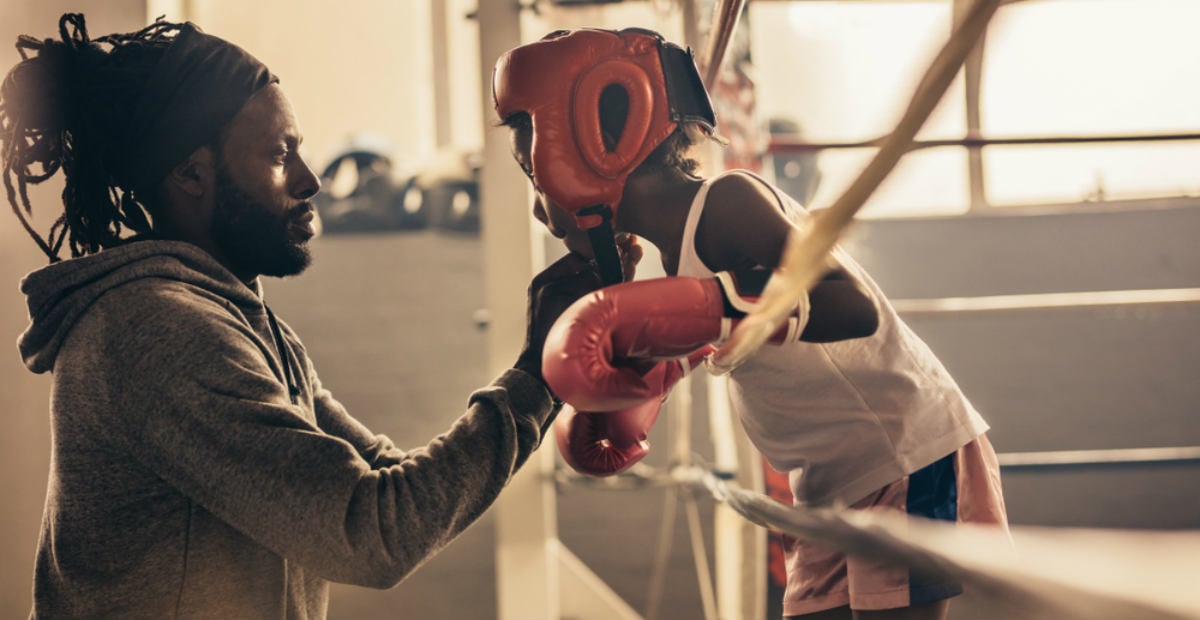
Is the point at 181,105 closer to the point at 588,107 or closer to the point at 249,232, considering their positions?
the point at 249,232

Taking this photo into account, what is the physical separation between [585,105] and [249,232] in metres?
0.48

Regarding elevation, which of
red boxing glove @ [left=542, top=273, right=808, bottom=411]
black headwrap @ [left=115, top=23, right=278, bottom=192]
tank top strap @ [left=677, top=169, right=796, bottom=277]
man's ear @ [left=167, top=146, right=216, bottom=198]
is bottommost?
red boxing glove @ [left=542, top=273, right=808, bottom=411]

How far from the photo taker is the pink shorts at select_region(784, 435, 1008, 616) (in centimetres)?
104

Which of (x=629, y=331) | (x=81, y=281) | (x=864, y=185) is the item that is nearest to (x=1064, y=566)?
(x=864, y=185)

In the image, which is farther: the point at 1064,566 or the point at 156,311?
the point at 156,311

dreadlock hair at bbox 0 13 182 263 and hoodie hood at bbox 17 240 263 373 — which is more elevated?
dreadlock hair at bbox 0 13 182 263

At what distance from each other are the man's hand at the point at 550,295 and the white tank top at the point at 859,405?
0.21 m

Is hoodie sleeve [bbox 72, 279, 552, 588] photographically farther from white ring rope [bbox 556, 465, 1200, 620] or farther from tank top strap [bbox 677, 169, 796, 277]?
white ring rope [bbox 556, 465, 1200, 620]

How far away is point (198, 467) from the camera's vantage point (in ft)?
2.97

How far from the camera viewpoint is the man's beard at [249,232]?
44.8 inches

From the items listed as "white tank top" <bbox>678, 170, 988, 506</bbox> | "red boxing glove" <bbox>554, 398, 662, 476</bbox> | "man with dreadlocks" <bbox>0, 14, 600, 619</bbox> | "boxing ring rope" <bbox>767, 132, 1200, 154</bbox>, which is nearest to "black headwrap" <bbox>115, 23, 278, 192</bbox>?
"man with dreadlocks" <bbox>0, 14, 600, 619</bbox>

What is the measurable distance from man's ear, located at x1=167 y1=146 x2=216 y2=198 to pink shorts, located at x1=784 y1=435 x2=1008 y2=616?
0.86m

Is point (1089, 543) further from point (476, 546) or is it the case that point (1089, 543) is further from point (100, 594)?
point (476, 546)

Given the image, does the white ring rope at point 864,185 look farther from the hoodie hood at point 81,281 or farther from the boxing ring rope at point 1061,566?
the hoodie hood at point 81,281
